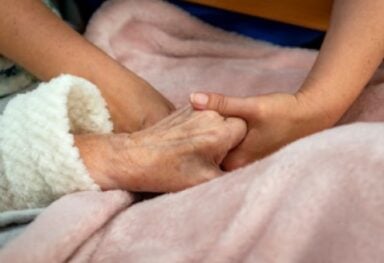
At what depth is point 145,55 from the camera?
1.00 meters

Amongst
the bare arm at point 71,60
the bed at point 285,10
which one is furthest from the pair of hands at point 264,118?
the bed at point 285,10

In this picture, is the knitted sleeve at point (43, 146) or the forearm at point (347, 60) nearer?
the knitted sleeve at point (43, 146)

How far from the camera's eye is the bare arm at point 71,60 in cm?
85

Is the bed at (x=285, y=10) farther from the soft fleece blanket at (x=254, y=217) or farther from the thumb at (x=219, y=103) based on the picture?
the soft fleece blanket at (x=254, y=217)

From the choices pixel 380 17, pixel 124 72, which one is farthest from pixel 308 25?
pixel 124 72

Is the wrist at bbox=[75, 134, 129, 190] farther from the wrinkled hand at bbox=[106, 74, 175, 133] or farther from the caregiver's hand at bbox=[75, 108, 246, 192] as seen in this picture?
the wrinkled hand at bbox=[106, 74, 175, 133]

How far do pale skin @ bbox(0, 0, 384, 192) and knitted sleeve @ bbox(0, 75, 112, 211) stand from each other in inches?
0.9

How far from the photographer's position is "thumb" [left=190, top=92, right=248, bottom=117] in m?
0.77

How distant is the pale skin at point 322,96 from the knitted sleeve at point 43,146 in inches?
5.8

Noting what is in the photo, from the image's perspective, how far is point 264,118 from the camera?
0.78m

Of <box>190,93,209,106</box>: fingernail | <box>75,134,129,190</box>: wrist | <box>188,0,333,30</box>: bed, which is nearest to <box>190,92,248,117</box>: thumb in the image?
<box>190,93,209,106</box>: fingernail

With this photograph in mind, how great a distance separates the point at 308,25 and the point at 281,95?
0.24 meters

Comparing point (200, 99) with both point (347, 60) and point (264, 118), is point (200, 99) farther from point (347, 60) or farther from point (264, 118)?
point (347, 60)

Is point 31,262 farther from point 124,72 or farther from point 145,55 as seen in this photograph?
point 145,55
